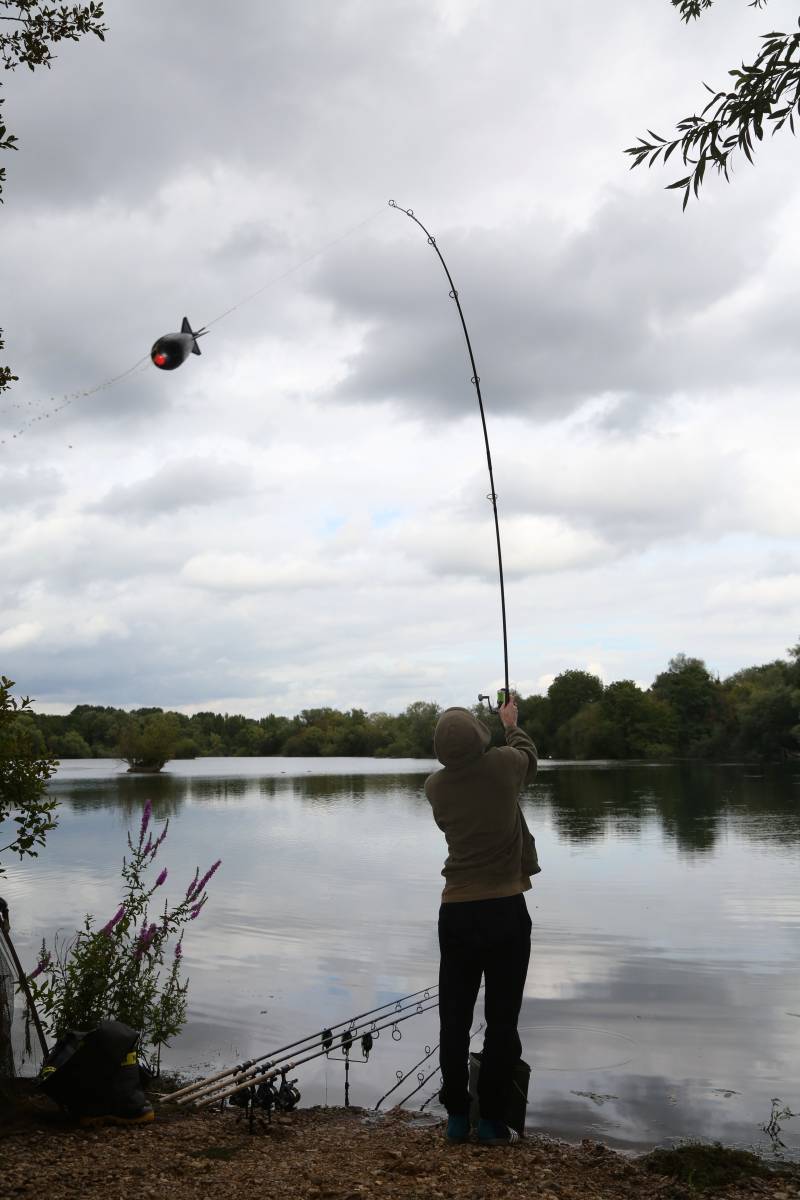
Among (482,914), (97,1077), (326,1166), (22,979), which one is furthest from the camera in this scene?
(22,979)

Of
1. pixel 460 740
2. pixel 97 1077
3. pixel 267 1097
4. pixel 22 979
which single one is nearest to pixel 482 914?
pixel 460 740

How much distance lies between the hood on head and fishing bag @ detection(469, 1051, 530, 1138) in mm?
1538

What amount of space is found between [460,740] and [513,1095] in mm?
1895

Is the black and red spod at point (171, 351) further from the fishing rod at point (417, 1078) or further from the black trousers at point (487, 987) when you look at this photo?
the fishing rod at point (417, 1078)

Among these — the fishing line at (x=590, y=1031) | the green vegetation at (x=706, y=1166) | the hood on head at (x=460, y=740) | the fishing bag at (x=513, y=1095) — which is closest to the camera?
the green vegetation at (x=706, y=1166)

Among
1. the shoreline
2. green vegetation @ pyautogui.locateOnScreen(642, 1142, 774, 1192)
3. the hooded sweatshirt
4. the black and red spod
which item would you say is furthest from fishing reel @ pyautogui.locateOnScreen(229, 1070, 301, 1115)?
the black and red spod

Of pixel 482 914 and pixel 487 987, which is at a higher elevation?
pixel 482 914

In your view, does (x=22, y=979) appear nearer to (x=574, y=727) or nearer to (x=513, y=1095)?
(x=513, y=1095)

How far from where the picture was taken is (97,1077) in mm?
5301

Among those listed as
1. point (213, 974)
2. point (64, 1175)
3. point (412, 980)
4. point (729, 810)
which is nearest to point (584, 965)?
point (412, 980)

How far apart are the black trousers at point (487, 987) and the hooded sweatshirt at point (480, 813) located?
0.32 ft

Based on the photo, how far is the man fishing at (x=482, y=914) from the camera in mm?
4723

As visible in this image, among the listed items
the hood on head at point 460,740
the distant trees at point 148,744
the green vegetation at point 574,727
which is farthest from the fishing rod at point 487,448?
Answer: the distant trees at point 148,744

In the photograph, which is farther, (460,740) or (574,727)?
(574,727)
